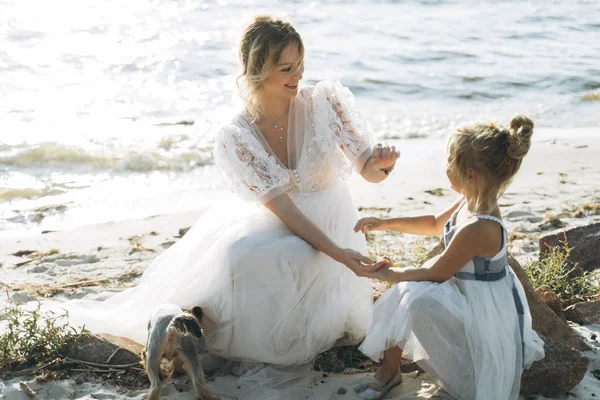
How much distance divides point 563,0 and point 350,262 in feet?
55.1

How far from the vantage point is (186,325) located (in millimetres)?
3627

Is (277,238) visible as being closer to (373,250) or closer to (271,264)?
(271,264)

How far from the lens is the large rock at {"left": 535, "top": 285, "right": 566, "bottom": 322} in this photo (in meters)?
4.21

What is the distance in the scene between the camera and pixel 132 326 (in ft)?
13.7

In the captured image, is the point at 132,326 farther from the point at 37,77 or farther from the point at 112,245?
the point at 37,77

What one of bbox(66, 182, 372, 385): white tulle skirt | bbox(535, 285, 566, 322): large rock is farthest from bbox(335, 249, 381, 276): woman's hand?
bbox(535, 285, 566, 322): large rock

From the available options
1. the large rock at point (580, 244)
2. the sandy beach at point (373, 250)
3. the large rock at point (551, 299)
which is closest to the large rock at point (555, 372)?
the sandy beach at point (373, 250)

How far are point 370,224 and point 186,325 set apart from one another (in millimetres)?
1015

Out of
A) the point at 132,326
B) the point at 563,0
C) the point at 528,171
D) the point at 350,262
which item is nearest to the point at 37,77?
the point at 528,171

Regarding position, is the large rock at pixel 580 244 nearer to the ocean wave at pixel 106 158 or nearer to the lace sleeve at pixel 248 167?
the lace sleeve at pixel 248 167

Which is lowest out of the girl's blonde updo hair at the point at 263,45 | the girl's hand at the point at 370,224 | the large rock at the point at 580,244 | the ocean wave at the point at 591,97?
the ocean wave at the point at 591,97

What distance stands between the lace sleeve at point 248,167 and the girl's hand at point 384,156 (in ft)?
1.54

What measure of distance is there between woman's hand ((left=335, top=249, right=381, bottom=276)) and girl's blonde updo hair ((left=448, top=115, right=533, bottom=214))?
568 mm

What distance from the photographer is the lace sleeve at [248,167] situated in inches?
154
